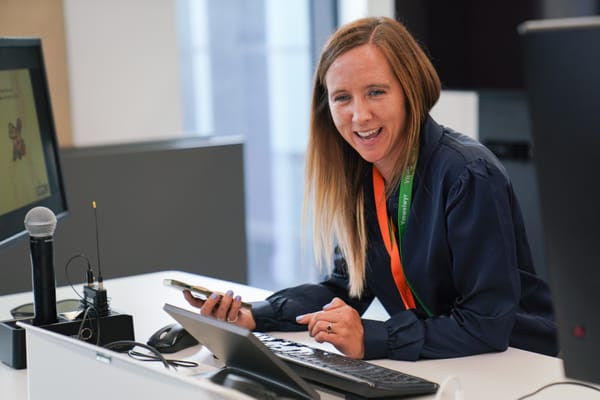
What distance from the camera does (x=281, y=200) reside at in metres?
5.02

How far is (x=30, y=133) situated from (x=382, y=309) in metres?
0.84

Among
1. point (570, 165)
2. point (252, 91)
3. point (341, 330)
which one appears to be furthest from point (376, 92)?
point (252, 91)

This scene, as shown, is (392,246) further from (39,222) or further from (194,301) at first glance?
(39,222)

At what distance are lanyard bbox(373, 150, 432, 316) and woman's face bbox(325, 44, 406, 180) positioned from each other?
8 cm

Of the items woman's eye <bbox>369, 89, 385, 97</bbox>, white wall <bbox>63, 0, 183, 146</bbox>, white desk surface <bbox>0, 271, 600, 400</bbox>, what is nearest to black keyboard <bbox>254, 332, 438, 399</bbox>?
white desk surface <bbox>0, 271, 600, 400</bbox>

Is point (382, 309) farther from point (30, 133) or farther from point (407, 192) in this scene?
point (30, 133)

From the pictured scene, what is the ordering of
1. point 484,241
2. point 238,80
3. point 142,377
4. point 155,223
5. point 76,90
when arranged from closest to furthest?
point 142,377, point 484,241, point 155,223, point 76,90, point 238,80

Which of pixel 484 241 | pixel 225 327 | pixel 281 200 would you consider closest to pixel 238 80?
pixel 281 200

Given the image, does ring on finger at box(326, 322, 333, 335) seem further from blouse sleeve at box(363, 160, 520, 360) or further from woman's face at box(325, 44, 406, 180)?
woman's face at box(325, 44, 406, 180)

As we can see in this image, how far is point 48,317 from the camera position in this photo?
164cm

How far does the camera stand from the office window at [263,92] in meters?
4.84

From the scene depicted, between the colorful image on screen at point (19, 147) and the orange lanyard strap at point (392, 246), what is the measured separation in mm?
718

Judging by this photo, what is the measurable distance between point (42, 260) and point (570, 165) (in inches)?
40.4

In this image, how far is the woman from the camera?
64.7 inches
